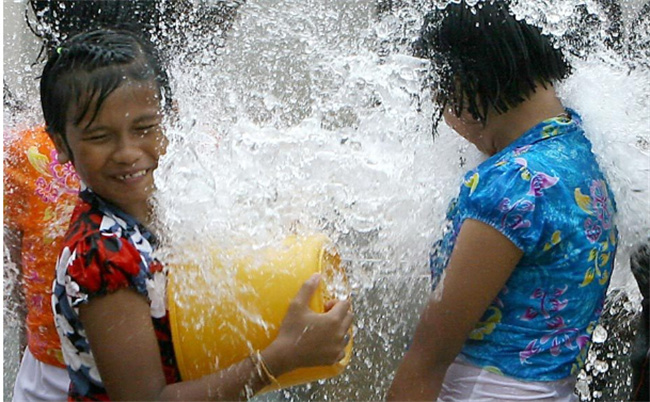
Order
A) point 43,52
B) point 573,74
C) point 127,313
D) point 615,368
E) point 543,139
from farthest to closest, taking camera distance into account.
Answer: point 615,368 < point 43,52 < point 573,74 < point 543,139 < point 127,313

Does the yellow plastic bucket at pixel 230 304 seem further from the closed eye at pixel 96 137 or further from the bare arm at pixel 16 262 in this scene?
the bare arm at pixel 16 262

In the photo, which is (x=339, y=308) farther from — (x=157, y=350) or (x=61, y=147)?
(x=61, y=147)

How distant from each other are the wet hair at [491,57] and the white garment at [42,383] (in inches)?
48.2

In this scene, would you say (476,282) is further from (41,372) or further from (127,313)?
(41,372)

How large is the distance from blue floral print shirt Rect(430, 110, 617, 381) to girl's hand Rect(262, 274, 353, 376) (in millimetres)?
316

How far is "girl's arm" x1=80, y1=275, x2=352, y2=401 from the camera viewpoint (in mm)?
1738

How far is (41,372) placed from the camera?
2191 mm

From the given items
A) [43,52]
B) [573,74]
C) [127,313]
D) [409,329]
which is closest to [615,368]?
[409,329]

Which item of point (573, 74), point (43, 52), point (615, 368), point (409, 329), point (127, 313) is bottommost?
point (615, 368)

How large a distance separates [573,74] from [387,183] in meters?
0.56

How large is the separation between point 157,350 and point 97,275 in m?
0.21

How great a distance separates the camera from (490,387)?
1948 millimetres

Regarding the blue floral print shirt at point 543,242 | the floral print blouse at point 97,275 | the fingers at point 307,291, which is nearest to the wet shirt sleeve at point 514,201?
the blue floral print shirt at point 543,242

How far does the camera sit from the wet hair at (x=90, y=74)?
1884 mm
